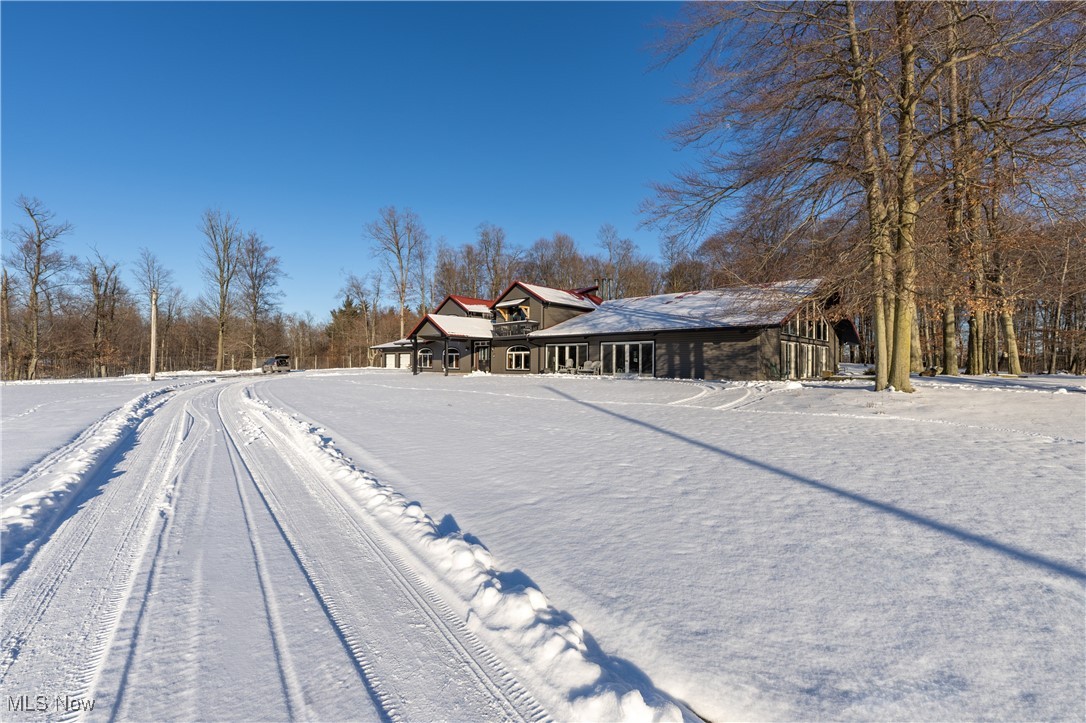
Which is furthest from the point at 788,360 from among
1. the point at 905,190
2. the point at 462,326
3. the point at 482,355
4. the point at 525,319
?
the point at 462,326

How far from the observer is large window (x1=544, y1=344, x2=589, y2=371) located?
2720 cm

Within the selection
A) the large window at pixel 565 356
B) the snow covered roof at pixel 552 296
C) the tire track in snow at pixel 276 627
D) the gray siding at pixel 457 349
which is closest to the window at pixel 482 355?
the gray siding at pixel 457 349

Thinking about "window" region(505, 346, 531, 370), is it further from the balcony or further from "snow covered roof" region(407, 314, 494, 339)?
"snow covered roof" region(407, 314, 494, 339)

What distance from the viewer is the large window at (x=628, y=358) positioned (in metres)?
24.2

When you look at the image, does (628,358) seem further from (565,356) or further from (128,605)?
(128,605)

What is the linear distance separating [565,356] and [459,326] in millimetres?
9630

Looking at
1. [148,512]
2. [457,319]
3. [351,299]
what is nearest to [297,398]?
[148,512]

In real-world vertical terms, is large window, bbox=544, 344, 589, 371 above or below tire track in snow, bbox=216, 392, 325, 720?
above

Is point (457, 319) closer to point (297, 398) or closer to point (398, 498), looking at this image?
point (297, 398)

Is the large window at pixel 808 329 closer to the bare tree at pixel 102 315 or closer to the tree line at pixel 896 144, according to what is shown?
the tree line at pixel 896 144

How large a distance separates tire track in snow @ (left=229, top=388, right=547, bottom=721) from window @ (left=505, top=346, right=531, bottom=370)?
25.2m

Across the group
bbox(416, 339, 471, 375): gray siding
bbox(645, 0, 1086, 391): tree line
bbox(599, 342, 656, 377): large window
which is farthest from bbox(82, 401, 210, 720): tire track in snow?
bbox(416, 339, 471, 375): gray siding

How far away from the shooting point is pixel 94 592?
309cm

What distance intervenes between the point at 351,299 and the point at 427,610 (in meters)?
65.7
